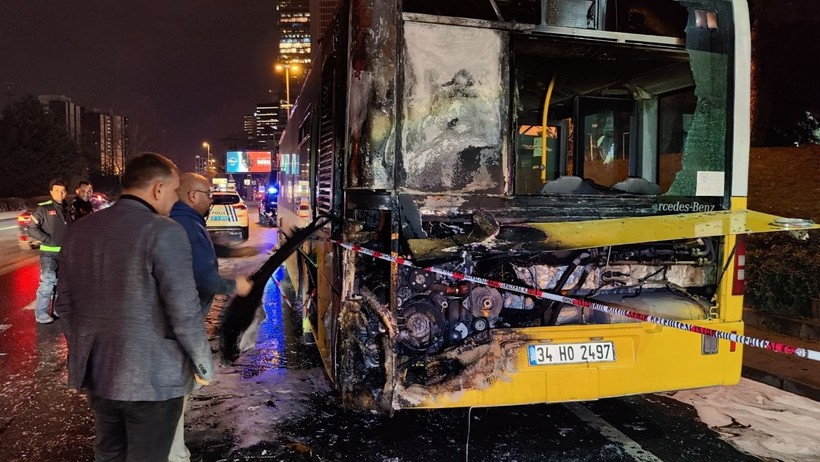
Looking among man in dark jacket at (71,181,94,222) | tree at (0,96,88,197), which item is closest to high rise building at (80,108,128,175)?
tree at (0,96,88,197)

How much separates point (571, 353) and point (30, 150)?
55362mm

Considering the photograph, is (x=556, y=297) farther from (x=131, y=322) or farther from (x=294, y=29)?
(x=294, y=29)

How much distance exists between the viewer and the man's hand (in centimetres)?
332

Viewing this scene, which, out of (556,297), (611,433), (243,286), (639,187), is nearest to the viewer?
(243,286)

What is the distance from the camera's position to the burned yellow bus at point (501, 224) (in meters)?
3.52

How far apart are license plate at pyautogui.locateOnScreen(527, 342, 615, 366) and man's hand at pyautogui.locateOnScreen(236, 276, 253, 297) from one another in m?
1.82

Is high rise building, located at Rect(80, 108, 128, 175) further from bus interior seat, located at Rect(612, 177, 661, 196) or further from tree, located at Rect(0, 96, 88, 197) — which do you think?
bus interior seat, located at Rect(612, 177, 661, 196)

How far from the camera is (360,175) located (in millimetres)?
3486

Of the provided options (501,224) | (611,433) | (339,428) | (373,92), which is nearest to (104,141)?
(339,428)

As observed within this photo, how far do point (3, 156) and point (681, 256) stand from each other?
180 feet

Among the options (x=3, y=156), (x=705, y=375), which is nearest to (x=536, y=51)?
(x=705, y=375)

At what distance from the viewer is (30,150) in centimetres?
4756

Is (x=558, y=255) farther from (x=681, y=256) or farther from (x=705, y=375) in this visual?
(x=705, y=375)

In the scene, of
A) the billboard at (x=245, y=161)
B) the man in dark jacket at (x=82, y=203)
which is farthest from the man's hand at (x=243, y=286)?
the billboard at (x=245, y=161)
